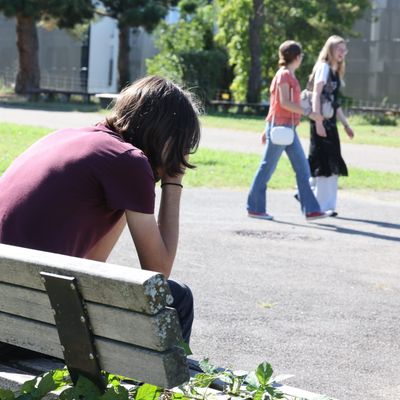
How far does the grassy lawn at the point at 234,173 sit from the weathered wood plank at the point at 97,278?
1065 centimetres

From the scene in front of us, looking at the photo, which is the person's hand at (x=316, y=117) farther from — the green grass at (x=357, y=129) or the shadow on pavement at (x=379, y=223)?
the green grass at (x=357, y=129)

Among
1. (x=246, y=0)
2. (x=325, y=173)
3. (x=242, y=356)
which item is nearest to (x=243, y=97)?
(x=246, y=0)

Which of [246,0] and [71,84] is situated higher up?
[246,0]

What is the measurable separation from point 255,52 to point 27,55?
1032cm

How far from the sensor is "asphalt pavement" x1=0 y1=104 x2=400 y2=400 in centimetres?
523

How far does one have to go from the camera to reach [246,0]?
141ft

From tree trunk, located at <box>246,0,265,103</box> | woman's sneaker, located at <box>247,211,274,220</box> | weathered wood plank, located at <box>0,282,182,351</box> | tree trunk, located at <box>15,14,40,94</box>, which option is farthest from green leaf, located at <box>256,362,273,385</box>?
tree trunk, located at <box>15,14,40,94</box>

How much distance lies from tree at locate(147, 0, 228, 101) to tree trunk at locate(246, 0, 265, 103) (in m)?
2.74

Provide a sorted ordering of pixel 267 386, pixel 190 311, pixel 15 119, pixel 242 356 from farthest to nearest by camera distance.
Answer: pixel 15 119
pixel 242 356
pixel 190 311
pixel 267 386

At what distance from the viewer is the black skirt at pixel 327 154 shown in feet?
36.3

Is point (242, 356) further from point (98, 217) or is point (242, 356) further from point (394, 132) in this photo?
point (394, 132)

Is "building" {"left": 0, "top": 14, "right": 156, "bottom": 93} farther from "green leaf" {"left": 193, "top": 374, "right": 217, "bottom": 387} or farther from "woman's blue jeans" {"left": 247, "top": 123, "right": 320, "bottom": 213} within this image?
"green leaf" {"left": 193, "top": 374, "right": 217, "bottom": 387}

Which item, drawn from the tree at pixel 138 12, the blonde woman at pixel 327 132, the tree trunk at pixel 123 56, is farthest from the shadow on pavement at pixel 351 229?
the tree trunk at pixel 123 56

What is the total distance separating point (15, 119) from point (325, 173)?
19268mm
